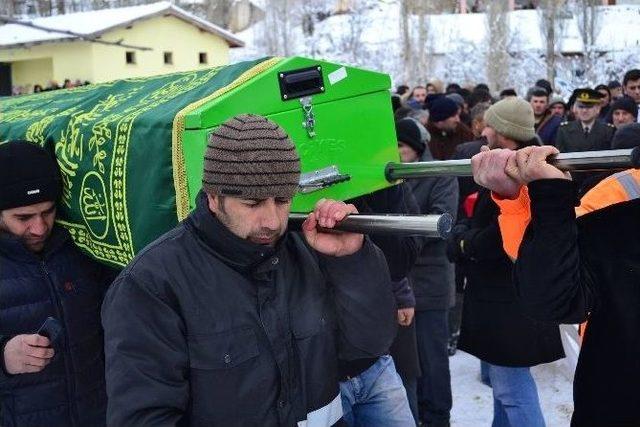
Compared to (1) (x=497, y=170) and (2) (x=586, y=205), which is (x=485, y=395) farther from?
(1) (x=497, y=170)

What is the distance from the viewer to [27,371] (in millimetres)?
2188

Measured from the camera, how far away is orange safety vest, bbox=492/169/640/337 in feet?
5.75

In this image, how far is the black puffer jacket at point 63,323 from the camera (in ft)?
7.68

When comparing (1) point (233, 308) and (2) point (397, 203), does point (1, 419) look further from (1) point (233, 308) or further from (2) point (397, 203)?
(2) point (397, 203)

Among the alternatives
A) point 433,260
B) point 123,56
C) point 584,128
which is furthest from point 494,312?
point 123,56

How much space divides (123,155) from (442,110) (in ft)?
13.5

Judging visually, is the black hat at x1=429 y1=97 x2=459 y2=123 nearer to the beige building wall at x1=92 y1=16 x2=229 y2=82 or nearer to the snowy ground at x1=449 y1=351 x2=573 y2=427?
the snowy ground at x1=449 y1=351 x2=573 y2=427

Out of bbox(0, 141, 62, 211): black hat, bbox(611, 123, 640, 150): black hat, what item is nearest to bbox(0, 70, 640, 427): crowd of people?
bbox(0, 141, 62, 211): black hat

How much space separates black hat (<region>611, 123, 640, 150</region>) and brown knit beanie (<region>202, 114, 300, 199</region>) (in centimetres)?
166

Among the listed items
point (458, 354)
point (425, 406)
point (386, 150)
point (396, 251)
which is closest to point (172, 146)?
point (386, 150)

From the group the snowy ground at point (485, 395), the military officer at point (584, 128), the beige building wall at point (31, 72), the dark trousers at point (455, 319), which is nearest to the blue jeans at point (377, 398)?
the snowy ground at point (485, 395)

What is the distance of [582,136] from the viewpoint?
22.5 feet

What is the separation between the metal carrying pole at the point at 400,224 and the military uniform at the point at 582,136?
5413 millimetres

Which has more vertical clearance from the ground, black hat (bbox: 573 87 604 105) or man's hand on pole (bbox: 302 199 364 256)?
black hat (bbox: 573 87 604 105)
